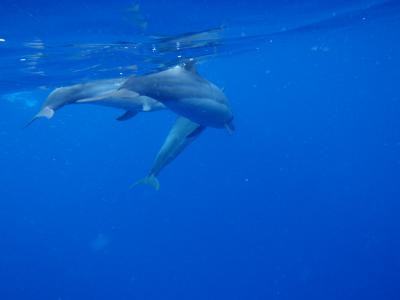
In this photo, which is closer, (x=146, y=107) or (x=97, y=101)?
Answer: (x=97, y=101)

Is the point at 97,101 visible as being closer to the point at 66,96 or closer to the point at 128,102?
the point at 128,102

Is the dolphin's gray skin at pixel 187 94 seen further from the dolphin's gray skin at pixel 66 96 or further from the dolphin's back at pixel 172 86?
the dolphin's gray skin at pixel 66 96

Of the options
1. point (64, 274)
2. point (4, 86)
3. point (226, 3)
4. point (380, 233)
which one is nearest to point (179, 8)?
point (226, 3)

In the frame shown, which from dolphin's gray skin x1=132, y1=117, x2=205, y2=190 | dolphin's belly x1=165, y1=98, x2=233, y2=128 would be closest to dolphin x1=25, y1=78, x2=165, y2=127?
dolphin's belly x1=165, y1=98, x2=233, y2=128

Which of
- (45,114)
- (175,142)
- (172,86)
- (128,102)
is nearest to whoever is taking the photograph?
(172,86)

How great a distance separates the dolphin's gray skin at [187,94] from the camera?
6.92m

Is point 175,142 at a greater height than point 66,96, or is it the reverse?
point 66,96

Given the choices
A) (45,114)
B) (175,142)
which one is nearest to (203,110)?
→ (45,114)

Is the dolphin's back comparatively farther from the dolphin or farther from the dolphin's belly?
the dolphin

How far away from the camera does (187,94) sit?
23.9 feet

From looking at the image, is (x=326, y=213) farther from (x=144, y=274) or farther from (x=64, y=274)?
(x=64, y=274)

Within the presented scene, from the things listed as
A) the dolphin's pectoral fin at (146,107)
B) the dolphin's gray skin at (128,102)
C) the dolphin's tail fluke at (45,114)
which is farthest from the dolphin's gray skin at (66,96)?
the dolphin's pectoral fin at (146,107)

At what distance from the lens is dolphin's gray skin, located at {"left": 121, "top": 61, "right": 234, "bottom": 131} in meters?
6.92

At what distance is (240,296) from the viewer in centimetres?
2683
